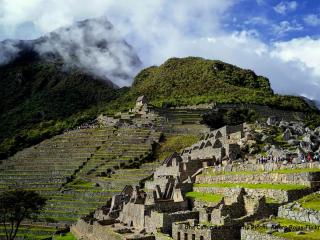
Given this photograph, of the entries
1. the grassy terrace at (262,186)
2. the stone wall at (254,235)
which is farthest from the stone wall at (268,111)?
the stone wall at (254,235)

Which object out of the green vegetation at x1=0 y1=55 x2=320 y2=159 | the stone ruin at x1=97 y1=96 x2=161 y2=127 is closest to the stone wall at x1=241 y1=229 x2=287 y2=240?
the green vegetation at x1=0 y1=55 x2=320 y2=159

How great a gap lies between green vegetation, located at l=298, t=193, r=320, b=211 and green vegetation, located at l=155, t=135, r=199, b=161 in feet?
139

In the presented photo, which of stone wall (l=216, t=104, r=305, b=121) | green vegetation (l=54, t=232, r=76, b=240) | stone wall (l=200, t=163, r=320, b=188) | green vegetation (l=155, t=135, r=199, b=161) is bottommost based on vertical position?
green vegetation (l=54, t=232, r=76, b=240)

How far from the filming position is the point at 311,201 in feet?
69.5

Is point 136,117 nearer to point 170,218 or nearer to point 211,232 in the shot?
point 170,218

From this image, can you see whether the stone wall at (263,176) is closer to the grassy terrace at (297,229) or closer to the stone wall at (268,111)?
the grassy terrace at (297,229)

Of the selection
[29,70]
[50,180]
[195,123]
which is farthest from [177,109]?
[29,70]

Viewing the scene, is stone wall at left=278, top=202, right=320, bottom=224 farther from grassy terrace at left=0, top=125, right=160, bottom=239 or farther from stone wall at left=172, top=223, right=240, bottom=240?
grassy terrace at left=0, top=125, right=160, bottom=239

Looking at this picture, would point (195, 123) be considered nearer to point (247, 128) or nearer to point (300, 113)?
point (300, 113)

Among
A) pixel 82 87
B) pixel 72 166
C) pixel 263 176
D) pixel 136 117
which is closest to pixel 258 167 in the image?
pixel 263 176

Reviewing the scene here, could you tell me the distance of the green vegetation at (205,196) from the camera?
92.8 feet

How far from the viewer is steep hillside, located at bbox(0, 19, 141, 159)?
106 meters

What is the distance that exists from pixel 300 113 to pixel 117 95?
58888 millimetres

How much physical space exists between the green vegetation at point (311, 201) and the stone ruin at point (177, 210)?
196cm
